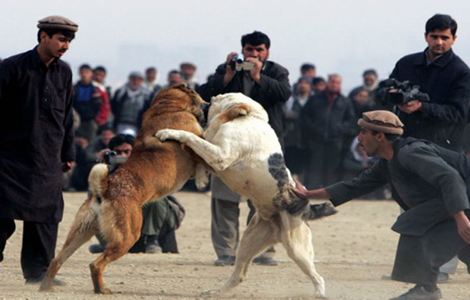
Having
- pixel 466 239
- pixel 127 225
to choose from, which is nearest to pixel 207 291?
pixel 127 225

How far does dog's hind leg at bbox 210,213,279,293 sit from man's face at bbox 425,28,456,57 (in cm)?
218

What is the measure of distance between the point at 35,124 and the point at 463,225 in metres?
3.31

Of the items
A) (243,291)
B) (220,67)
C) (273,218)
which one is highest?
(220,67)

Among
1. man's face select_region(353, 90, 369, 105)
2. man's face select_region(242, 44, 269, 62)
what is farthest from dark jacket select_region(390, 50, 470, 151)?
man's face select_region(353, 90, 369, 105)

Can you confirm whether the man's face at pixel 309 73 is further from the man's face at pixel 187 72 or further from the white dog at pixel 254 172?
the white dog at pixel 254 172

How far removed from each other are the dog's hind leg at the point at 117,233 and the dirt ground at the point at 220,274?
242mm

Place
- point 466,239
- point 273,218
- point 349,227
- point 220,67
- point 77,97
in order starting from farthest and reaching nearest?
1. point 77,97
2. point 349,227
3. point 220,67
4. point 273,218
5. point 466,239

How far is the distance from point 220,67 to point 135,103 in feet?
31.4

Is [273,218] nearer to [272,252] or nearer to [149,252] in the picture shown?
[272,252]

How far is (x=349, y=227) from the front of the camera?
54.9 ft

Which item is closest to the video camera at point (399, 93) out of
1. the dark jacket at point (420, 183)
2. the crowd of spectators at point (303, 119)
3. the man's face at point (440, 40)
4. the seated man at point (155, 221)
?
the man's face at point (440, 40)

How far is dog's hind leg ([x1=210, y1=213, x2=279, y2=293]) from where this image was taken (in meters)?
10.1

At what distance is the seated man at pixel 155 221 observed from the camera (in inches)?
499

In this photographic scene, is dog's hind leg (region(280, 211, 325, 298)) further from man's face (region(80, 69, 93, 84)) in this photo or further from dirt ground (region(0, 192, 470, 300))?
man's face (region(80, 69, 93, 84))
